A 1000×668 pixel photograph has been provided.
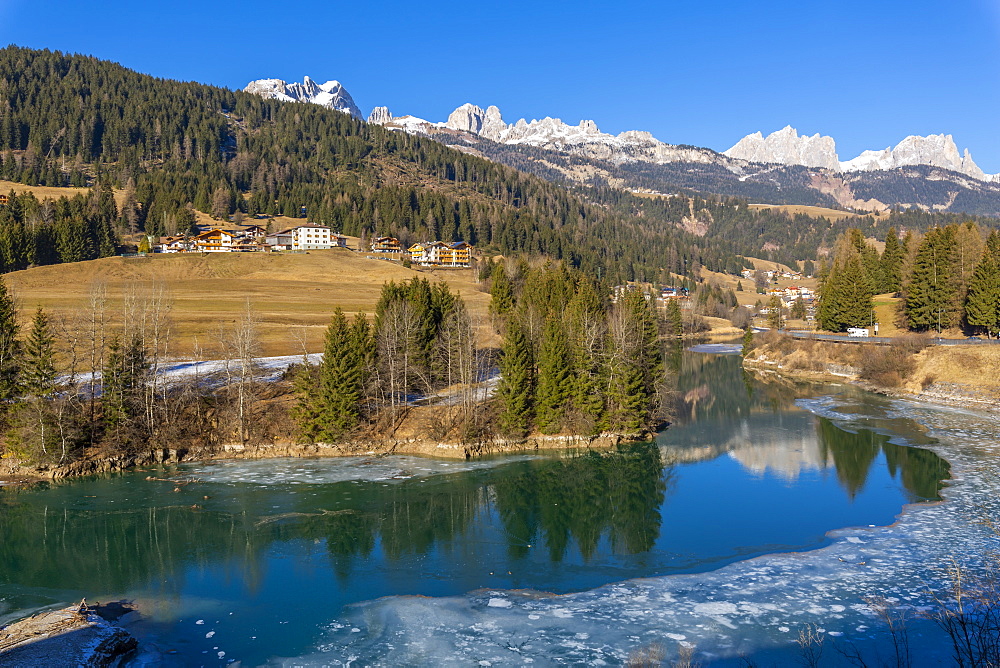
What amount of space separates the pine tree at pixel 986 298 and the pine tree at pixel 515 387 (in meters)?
54.4

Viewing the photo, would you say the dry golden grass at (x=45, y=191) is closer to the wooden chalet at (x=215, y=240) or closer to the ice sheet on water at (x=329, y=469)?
the wooden chalet at (x=215, y=240)

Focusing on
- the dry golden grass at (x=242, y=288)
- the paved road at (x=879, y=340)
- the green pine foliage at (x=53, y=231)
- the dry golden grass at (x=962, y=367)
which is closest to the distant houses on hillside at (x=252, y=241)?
the dry golden grass at (x=242, y=288)

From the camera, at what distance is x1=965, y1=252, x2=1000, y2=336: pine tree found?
235 feet

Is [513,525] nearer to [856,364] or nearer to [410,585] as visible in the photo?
[410,585]

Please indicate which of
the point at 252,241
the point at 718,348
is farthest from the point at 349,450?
the point at 252,241

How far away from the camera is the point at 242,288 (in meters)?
103

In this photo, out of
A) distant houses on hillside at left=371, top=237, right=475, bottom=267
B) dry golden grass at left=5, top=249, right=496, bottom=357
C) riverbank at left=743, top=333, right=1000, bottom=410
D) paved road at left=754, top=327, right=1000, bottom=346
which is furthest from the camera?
distant houses on hillside at left=371, top=237, right=475, bottom=267

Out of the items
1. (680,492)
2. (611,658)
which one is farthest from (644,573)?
(680,492)

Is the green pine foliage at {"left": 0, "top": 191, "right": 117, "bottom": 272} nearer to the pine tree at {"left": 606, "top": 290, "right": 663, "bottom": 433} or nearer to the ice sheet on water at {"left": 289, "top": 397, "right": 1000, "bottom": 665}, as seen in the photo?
the pine tree at {"left": 606, "top": 290, "right": 663, "bottom": 433}

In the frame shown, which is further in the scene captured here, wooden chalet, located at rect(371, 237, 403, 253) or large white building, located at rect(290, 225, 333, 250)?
wooden chalet, located at rect(371, 237, 403, 253)

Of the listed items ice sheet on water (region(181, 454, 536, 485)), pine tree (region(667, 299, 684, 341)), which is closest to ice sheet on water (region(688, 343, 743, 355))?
pine tree (region(667, 299, 684, 341))

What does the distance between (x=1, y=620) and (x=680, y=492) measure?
30865mm

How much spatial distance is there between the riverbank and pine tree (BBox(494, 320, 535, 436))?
3883 centimetres

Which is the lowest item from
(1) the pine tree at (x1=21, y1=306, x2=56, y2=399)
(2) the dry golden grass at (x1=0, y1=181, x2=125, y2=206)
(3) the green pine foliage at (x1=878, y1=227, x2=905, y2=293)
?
(1) the pine tree at (x1=21, y1=306, x2=56, y2=399)
